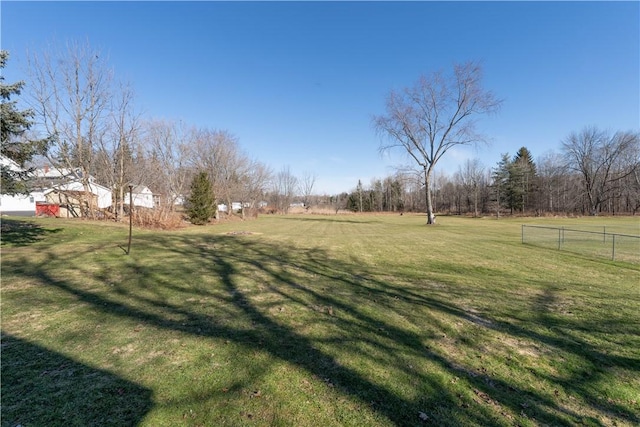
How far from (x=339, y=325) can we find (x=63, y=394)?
11.0 feet

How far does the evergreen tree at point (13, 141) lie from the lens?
8531 millimetres

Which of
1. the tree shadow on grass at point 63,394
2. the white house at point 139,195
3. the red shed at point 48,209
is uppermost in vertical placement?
the white house at point 139,195

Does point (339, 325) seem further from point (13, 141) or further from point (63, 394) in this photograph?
point (13, 141)

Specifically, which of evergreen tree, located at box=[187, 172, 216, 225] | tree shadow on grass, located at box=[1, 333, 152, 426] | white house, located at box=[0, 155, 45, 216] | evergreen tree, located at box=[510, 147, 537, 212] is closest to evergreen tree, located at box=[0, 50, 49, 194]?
tree shadow on grass, located at box=[1, 333, 152, 426]

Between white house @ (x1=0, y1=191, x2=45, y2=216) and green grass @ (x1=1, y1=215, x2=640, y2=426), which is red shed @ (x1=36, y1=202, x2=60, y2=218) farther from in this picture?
green grass @ (x1=1, y1=215, x2=640, y2=426)

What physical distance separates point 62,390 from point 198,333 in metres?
1.57

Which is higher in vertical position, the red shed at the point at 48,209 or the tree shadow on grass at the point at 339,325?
the red shed at the point at 48,209

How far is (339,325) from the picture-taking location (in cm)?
466

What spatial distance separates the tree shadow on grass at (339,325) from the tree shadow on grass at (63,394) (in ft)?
4.11

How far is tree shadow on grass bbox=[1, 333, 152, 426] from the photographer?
248 centimetres

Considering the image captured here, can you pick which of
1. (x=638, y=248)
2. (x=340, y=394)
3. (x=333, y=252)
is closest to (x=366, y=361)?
(x=340, y=394)

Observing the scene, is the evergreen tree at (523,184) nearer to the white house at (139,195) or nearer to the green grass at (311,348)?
the green grass at (311,348)

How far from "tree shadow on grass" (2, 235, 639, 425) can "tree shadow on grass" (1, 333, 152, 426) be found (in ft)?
4.11

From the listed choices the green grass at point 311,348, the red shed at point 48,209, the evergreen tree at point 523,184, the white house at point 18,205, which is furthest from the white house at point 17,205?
the evergreen tree at point 523,184
